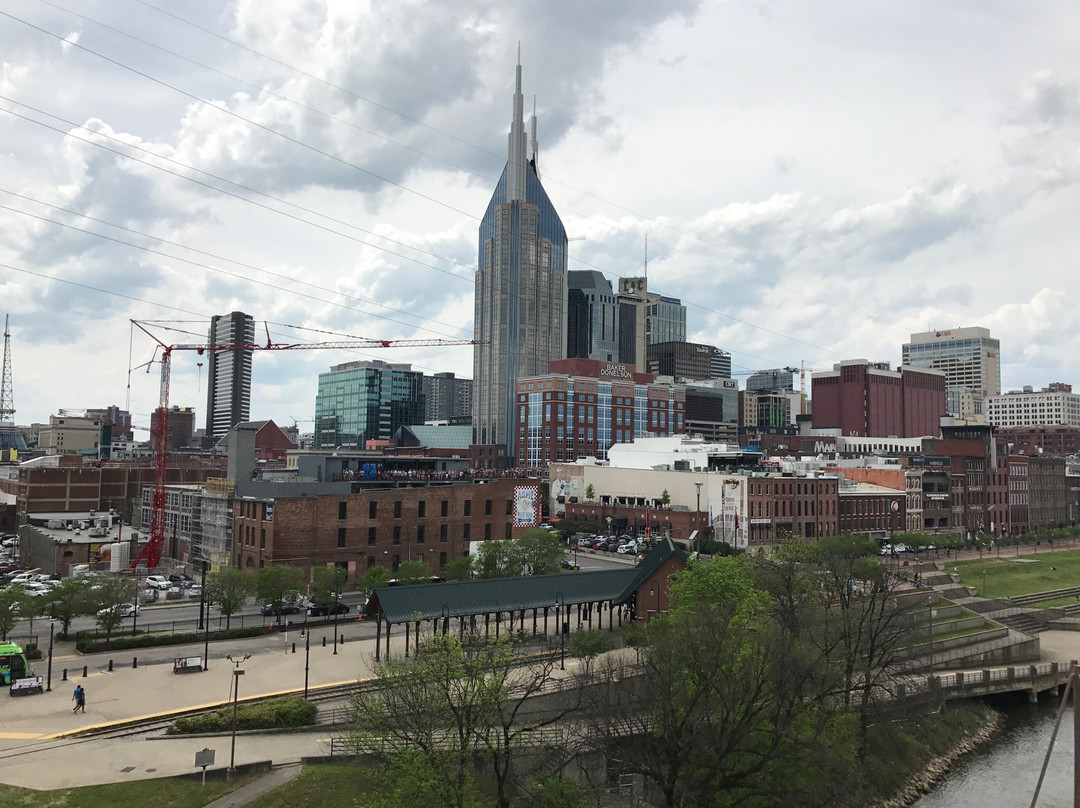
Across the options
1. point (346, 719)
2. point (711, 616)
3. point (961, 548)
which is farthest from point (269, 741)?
point (961, 548)

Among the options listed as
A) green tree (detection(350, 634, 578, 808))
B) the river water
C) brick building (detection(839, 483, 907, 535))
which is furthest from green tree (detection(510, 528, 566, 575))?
brick building (detection(839, 483, 907, 535))

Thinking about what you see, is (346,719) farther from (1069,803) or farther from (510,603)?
(1069,803)

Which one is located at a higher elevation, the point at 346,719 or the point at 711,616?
the point at 711,616

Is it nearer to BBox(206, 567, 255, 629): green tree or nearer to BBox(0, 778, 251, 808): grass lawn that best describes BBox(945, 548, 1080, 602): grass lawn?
BBox(206, 567, 255, 629): green tree

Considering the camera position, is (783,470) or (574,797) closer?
(574,797)

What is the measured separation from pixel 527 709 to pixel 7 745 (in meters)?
27.2

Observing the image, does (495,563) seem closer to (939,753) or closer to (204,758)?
(939,753)

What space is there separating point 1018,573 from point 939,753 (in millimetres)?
67841

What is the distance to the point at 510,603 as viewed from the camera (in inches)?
2445

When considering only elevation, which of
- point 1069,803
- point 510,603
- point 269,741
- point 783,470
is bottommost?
point 1069,803

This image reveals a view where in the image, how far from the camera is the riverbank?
51.6 meters

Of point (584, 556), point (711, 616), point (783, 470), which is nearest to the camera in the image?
→ point (711, 616)

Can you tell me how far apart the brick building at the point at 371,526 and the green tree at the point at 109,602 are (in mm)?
22063

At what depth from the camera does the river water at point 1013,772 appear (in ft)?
169
